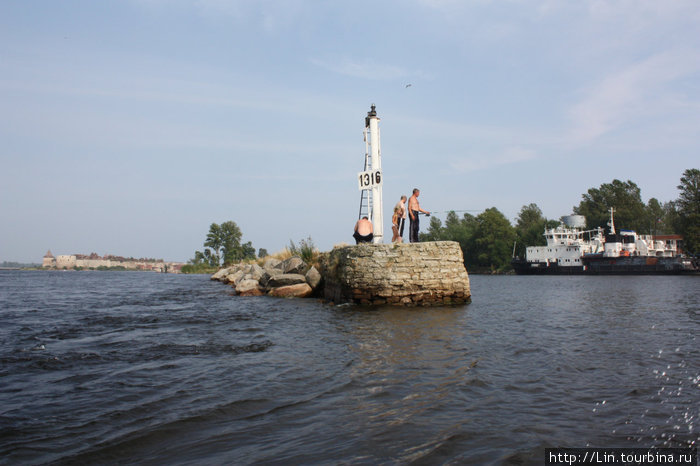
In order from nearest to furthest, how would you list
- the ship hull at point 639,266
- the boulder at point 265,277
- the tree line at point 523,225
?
the boulder at point 265,277, the ship hull at point 639,266, the tree line at point 523,225

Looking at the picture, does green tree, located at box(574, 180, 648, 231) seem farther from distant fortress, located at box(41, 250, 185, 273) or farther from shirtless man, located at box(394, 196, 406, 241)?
distant fortress, located at box(41, 250, 185, 273)

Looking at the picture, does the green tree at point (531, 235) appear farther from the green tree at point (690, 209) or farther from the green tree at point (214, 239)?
the green tree at point (214, 239)

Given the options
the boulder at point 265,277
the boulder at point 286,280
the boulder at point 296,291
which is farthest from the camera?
the boulder at point 265,277

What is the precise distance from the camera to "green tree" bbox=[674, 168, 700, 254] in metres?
58.3

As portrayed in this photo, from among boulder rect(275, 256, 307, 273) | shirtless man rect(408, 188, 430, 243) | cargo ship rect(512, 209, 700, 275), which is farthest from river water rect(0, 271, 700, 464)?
cargo ship rect(512, 209, 700, 275)

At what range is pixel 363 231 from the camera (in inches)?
591

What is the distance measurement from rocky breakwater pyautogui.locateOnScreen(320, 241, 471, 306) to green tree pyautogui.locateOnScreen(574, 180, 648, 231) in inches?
3050

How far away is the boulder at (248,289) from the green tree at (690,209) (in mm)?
65747

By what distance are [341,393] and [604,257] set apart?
58.1 metres

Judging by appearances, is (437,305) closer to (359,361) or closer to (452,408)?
(359,361)

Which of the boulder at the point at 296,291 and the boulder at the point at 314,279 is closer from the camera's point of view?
the boulder at the point at 296,291

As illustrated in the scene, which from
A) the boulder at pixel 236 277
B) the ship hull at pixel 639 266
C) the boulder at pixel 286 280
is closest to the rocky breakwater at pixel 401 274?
the boulder at pixel 286 280

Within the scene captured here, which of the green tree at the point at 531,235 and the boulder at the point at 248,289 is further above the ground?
the green tree at the point at 531,235

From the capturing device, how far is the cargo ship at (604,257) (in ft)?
165
